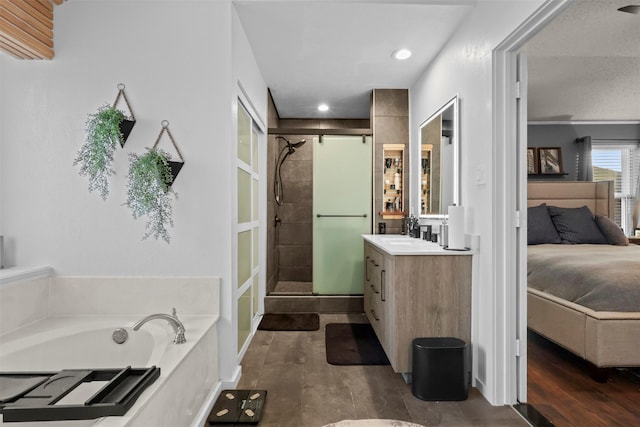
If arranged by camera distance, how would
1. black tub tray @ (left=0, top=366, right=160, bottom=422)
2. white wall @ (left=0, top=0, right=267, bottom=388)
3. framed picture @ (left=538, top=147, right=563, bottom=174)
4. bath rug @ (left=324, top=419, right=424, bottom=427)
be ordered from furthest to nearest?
framed picture @ (left=538, top=147, right=563, bottom=174) → white wall @ (left=0, top=0, right=267, bottom=388) → bath rug @ (left=324, top=419, right=424, bottom=427) → black tub tray @ (left=0, top=366, right=160, bottom=422)

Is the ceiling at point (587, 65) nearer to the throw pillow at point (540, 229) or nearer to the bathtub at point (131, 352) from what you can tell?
the throw pillow at point (540, 229)

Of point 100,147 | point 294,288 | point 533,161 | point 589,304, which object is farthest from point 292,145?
point 589,304

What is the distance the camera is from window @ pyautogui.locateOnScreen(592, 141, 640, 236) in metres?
5.50

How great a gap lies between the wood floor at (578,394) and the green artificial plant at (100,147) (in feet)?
9.50

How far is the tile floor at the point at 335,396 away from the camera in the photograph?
2.06 m

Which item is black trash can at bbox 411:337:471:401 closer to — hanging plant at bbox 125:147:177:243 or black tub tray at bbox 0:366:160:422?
black tub tray at bbox 0:366:160:422

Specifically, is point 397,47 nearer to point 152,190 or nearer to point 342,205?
point 342,205

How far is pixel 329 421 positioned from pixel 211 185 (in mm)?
1511

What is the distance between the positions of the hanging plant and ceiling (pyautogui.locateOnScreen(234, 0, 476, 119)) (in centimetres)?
115

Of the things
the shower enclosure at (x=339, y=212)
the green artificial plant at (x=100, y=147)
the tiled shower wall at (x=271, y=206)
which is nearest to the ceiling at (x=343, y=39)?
the tiled shower wall at (x=271, y=206)

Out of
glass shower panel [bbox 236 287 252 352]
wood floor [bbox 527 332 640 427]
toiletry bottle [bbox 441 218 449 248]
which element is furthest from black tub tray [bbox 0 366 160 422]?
wood floor [bbox 527 332 640 427]

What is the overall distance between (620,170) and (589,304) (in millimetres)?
4218

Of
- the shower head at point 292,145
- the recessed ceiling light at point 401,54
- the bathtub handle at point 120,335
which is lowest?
the bathtub handle at point 120,335

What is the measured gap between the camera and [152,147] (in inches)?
92.0
